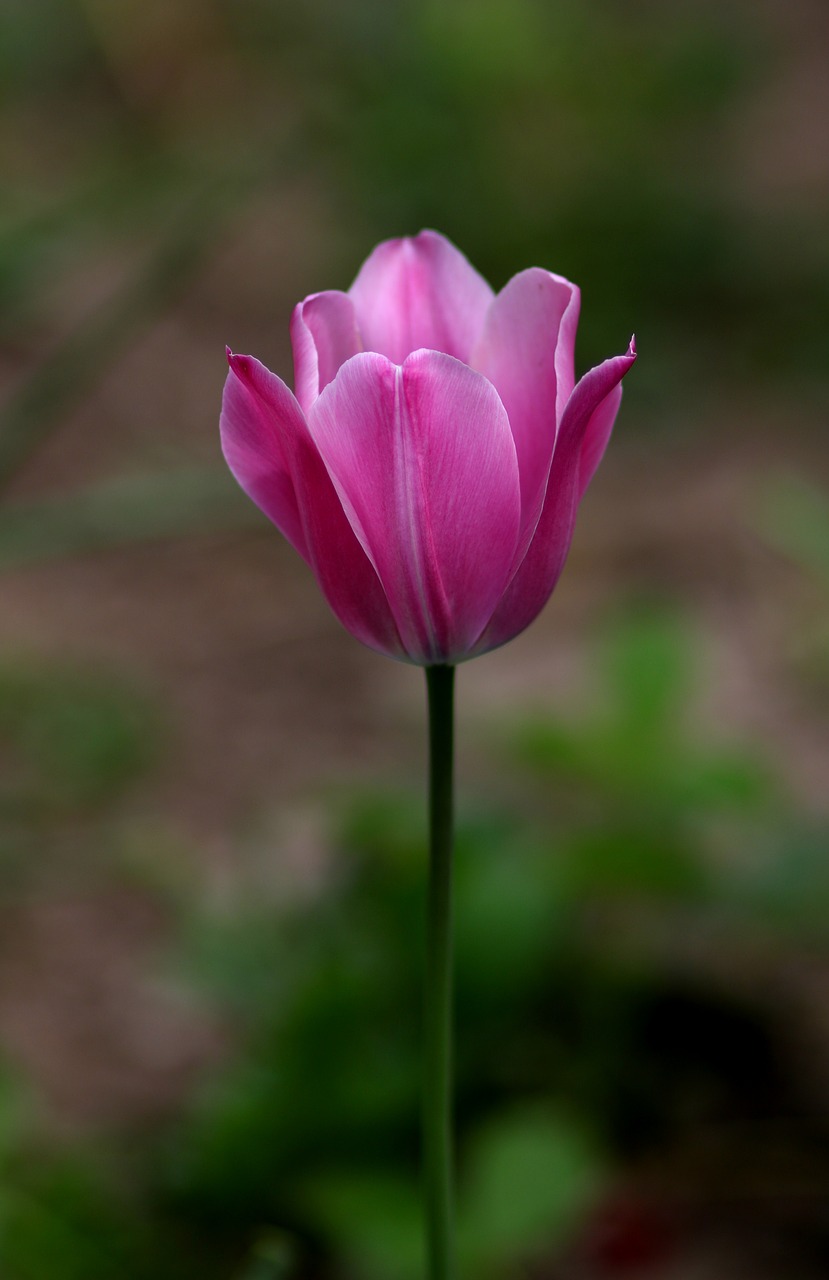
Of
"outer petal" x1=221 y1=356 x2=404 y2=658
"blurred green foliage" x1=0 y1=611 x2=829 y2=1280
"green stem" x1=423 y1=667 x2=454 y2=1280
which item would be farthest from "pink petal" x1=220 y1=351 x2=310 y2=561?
"blurred green foliage" x1=0 y1=611 x2=829 y2=1280

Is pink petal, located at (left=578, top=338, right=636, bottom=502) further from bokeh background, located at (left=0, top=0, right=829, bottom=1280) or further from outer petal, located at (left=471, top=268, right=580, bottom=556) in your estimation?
bokeh background, located at (left=0, top=0, right=829, bottom=1280)

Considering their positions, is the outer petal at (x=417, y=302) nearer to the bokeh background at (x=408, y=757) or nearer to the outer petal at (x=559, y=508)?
the outer petal at (x=559, y=508)

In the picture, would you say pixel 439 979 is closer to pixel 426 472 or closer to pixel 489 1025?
pixel 426 472

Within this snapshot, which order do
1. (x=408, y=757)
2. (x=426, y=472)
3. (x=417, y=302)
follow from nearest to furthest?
(x=426, y=472) < (x=417, y=302) < (x=408, y=757)

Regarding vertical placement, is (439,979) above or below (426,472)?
below

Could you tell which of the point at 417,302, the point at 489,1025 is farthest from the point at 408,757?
the point at 417,302
